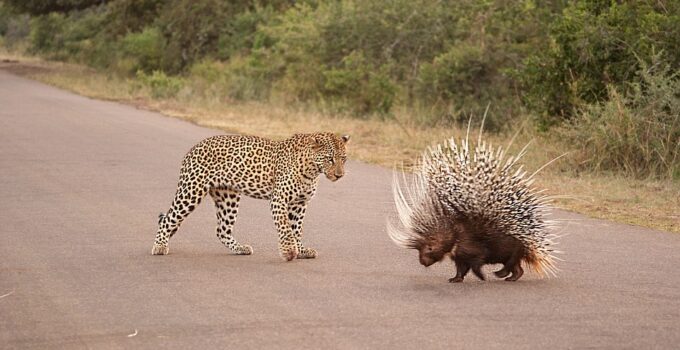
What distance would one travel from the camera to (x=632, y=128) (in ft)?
48.3

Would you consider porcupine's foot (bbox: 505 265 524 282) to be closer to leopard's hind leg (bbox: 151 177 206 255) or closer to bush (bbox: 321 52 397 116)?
leopard's hind leg (bbox: 151 177 206 255)

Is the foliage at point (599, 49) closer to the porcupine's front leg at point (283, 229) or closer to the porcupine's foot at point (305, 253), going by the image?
the porcupine's foot at point (305, 253)

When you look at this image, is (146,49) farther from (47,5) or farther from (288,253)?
(288,253)

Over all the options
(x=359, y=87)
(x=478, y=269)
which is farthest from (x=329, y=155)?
(x=359, y=87)

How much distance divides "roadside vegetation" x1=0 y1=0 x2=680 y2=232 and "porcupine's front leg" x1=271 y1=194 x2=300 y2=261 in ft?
12.9

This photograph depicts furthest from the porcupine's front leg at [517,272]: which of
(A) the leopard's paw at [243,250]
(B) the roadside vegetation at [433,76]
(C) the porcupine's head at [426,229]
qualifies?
(B) the roadside vegetation at [433,76]

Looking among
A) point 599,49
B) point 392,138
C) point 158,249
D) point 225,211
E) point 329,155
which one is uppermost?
point 599,49

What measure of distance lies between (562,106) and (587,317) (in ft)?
34.7

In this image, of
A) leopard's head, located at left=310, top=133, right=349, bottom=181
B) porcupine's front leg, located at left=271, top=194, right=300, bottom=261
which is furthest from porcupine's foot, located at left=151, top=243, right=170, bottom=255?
leopard's head, located at left=310, top=133, right=349, bottom=181

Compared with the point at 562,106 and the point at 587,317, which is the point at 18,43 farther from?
the point at 587,317

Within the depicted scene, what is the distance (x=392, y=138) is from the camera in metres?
18.7

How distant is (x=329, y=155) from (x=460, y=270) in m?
1.34

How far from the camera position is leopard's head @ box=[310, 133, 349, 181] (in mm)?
8336

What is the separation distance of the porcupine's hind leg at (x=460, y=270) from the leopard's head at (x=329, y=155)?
1.15m
